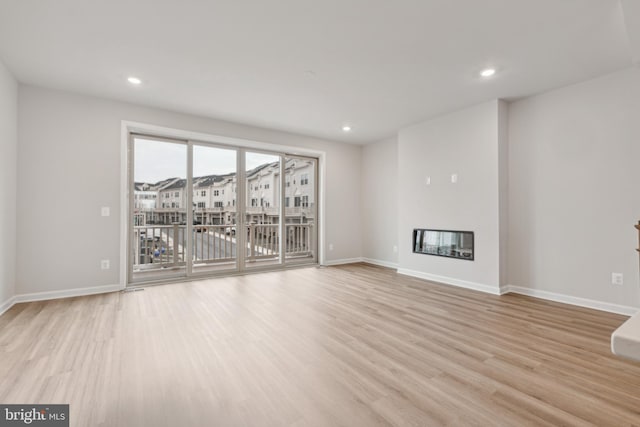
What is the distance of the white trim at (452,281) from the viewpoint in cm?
381

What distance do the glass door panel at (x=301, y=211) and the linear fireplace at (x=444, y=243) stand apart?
217cm

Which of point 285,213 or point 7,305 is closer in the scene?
point 7,305

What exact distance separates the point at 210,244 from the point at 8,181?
279 cm

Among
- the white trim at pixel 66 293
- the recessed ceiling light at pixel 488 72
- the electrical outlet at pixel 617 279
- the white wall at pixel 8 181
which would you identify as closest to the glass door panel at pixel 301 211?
the white trim at pixel 66 293

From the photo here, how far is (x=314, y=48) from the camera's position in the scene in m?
2.66

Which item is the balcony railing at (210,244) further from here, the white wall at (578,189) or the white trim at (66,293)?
the white wall at (578,189)

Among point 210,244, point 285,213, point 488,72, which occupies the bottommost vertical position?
point 210,244

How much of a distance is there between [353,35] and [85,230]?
4015mm

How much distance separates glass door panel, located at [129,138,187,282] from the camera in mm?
4312

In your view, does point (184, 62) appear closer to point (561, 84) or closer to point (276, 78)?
point (276, 78)

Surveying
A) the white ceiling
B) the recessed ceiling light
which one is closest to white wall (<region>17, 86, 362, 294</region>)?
the white ceiling

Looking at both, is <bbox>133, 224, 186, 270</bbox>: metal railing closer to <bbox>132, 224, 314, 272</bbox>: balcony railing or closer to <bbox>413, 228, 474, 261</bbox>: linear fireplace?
<bbox>132, 224, 314, 272</bbox>: balcony railing

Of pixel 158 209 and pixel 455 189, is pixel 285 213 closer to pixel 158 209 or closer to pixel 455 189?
pixel 158 209

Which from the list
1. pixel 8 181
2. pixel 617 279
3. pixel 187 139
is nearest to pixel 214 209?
pixel 187 139
